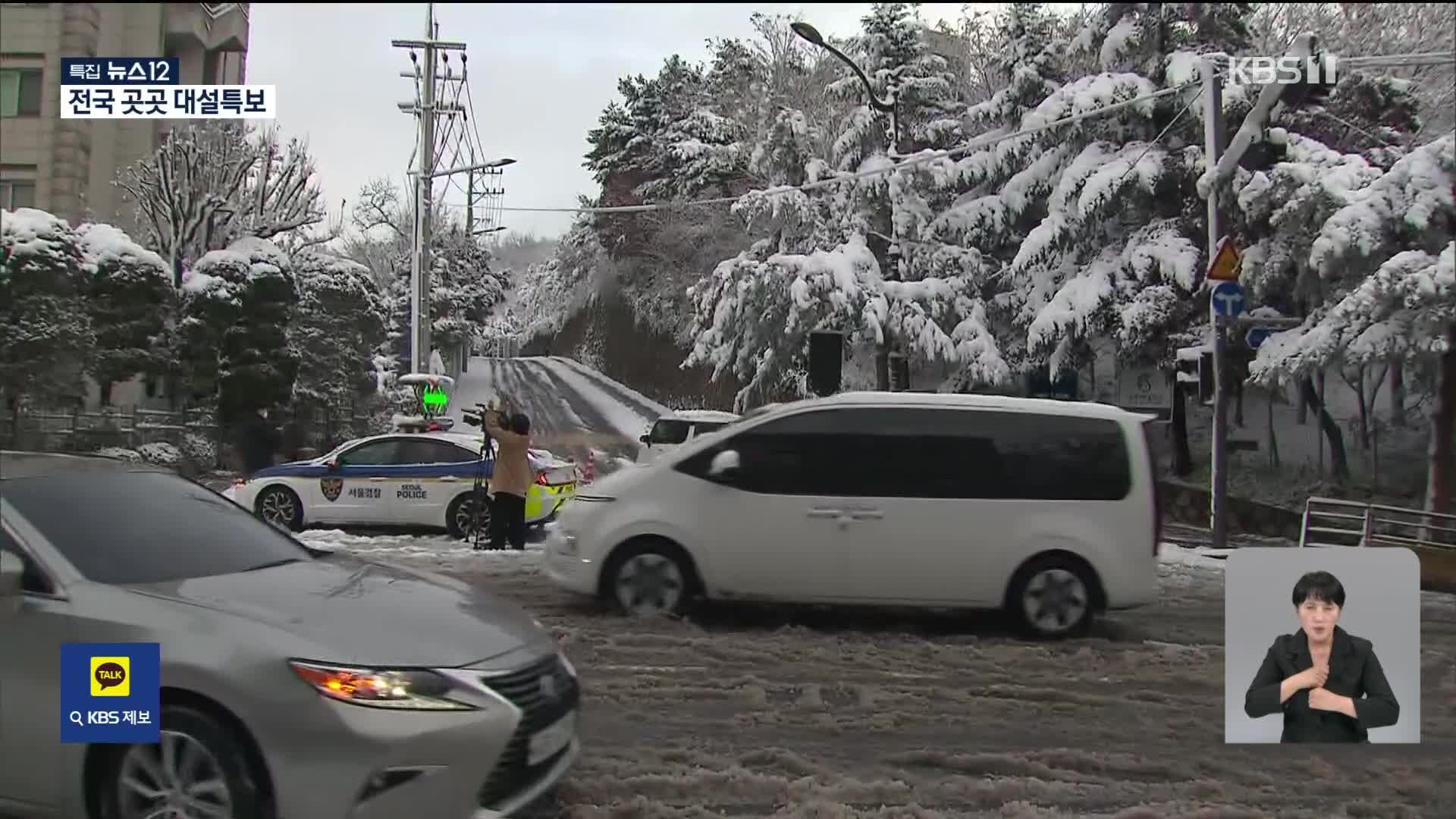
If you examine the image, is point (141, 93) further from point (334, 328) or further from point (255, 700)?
point (255, 700)

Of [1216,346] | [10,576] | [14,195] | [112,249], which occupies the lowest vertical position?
[10,576]

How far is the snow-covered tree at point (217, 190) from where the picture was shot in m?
8.12

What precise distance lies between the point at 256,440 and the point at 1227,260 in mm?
8131

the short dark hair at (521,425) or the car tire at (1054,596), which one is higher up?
the short dark hair at (521,425)

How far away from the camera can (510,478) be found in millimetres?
10250

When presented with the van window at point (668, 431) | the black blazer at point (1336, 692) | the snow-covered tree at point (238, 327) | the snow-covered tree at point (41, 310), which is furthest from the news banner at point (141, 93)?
the black blazer at point (1336, 692)

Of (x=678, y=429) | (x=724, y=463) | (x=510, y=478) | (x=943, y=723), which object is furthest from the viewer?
(x=510, y=478)

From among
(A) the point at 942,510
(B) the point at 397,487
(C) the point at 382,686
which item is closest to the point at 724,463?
(A) the point at 942,510

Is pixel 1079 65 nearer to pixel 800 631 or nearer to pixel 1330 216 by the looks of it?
pixel 1330 216

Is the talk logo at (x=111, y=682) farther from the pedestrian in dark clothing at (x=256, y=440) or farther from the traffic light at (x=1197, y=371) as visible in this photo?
the pedestrian in dark clothing at (x=256, y=440)

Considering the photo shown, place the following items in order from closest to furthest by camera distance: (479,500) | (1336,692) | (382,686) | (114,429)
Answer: (382,686)
(1336,692)
(114,429)
(479,500)

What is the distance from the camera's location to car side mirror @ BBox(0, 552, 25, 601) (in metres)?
3.30

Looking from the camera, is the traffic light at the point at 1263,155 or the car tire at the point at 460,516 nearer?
the traffic light at the point at 1263,155

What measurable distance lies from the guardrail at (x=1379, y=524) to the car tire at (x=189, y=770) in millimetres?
5430
